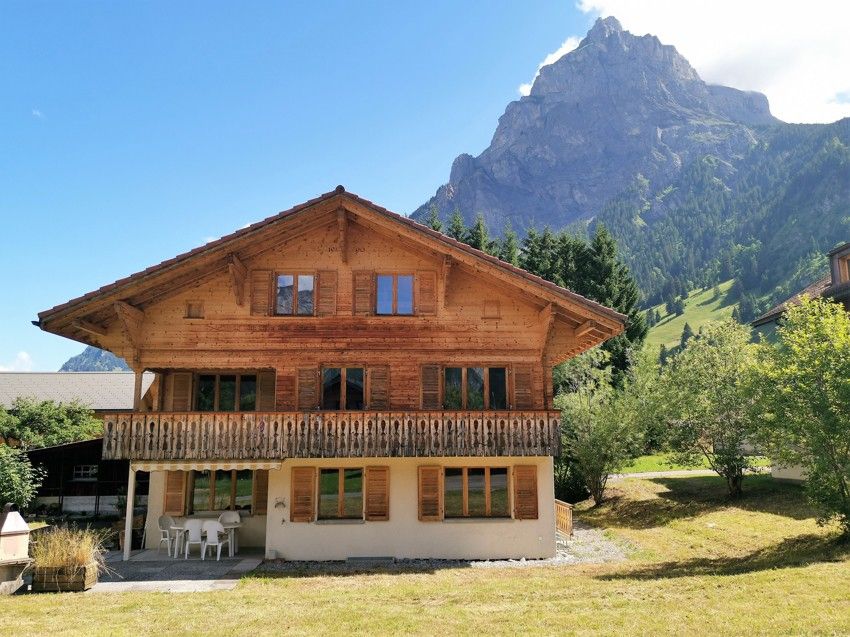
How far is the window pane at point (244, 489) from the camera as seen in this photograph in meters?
18.9

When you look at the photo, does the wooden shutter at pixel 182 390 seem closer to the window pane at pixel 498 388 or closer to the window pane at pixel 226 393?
the window pane at pixel 226 393

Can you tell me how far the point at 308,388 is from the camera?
57.8 feet

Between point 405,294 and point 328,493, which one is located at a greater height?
point 405,294

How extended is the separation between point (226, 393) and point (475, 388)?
25.4ft

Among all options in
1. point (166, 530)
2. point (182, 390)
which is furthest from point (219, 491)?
point (182, 390)

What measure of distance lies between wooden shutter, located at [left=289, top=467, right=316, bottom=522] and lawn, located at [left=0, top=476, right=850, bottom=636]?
2.70 metres

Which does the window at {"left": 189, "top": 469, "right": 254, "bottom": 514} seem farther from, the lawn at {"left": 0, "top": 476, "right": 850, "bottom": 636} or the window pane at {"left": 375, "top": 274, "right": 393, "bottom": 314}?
the window pane at {"left": 375, "top": 274, "right": 393, "bottom": 314}

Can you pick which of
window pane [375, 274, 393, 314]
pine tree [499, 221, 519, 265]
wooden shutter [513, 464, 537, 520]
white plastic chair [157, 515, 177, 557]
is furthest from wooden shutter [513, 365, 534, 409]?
pine tree [499, 221, 519, 265]

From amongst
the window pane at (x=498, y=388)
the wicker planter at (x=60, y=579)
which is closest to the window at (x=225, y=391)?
the wicker planter at (x=60, y=579)

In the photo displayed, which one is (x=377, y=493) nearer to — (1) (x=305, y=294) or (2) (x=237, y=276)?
(1) (x=305, y=294)

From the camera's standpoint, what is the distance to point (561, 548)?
1836 cm

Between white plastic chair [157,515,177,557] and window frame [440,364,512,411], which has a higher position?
window frame [440,364,512,411]

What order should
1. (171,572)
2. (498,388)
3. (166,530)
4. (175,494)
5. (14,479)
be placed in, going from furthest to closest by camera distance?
(14,479), (175,494), (498,388), (166,530), (171,572)

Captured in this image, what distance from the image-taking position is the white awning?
16.2m
